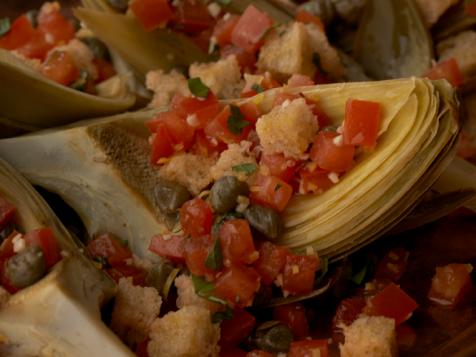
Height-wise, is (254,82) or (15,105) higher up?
(15,105)

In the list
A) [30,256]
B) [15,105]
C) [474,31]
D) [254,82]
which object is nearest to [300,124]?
[254,82]

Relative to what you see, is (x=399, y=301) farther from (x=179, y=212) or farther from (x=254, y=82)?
(x=254, y=82)

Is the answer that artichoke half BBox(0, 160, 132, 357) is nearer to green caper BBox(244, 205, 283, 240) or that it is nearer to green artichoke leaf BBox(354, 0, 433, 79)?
green caper BBox(244, 205, 283, 240)

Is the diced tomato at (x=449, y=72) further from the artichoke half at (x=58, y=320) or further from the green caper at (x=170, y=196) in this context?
the artichoke half at (x=58, y=320)

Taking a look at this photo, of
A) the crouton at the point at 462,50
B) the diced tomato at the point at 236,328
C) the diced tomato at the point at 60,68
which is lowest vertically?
the crouton at the point at 462,50

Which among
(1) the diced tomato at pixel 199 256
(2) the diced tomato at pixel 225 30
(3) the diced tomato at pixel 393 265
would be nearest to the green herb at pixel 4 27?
(2) the diced tomato at pixel 225 30

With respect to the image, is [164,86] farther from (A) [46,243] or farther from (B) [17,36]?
(A) [46,243]

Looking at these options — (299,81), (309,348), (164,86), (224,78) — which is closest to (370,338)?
(309,348)
